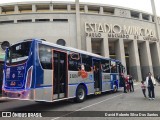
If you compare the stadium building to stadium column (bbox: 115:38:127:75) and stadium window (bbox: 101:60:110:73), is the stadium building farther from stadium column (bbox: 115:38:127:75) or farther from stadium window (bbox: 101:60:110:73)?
stadium window (bbox: 101:60:110:73)

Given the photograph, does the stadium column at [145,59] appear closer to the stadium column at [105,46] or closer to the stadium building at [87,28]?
the stadium building at [87,28]

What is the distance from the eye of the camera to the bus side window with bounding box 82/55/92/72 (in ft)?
37.9

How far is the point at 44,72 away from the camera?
8.19 meters

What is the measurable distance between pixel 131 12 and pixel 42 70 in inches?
1670

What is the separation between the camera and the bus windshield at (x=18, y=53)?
827cm

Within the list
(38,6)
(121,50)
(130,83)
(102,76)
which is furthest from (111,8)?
(102,76)

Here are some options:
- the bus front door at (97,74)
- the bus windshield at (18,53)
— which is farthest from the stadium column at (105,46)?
the bus windshield at (18,53)

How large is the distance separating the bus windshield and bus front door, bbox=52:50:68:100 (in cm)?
141

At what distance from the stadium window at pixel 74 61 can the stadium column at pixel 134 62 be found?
31.9 meters

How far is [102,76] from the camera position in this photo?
1364 centimetres

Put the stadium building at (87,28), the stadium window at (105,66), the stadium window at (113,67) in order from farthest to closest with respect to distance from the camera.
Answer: the stadium building at (87,28) → the stadium window at (113,67) → the stadium window at (105,66)

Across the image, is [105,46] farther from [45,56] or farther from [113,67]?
[45,56]

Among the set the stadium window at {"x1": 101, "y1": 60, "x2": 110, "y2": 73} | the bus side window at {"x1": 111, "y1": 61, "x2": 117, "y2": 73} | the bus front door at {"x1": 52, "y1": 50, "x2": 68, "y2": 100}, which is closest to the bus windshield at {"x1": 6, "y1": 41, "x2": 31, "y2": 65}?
the bus front door at {"x1": 52, "y1": 50, "x2": 68, "y2": 100}

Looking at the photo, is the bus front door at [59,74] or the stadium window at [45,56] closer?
the stadium window at [45,56]
